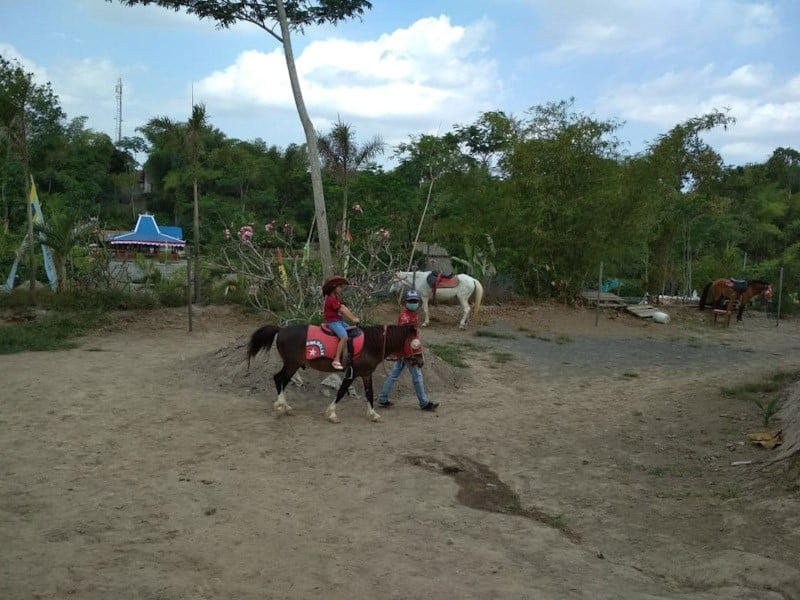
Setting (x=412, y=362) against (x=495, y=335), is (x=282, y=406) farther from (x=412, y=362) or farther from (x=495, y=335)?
(x=495, y=335)

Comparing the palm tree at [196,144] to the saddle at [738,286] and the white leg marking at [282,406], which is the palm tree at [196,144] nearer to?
the white leg marking at [282,406]

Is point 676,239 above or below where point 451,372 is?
above

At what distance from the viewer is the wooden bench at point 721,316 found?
1648 cm

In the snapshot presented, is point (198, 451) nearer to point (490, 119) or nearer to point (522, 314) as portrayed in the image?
point (522, 314)

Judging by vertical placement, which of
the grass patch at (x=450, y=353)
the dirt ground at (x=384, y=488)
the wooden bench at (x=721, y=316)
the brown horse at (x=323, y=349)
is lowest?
the dirt ground at (x=384, y=488)

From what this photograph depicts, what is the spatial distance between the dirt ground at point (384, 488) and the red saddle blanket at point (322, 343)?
27.7 inches

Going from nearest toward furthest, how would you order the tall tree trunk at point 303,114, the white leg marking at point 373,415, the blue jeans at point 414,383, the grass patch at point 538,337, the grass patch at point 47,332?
1. the white leg marking at point 373,415
2. the blue jeans at point 414,383
3. the grass patch at point 47,332
4. the tall tree trunk at point 303,114
5. the grass patch at point 538,337

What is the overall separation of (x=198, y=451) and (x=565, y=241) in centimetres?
1365

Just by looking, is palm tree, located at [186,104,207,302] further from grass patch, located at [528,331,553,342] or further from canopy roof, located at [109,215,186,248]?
canopy roof, located at [109,215,186,248]

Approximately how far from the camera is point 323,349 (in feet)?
21.8

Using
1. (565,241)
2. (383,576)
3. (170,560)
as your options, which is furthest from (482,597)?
(565,241)

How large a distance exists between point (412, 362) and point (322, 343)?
1.05 metres

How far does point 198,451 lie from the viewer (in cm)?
562

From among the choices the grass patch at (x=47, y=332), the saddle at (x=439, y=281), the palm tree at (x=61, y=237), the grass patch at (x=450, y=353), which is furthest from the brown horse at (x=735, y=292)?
the palm tree at (x=61, y=237)
